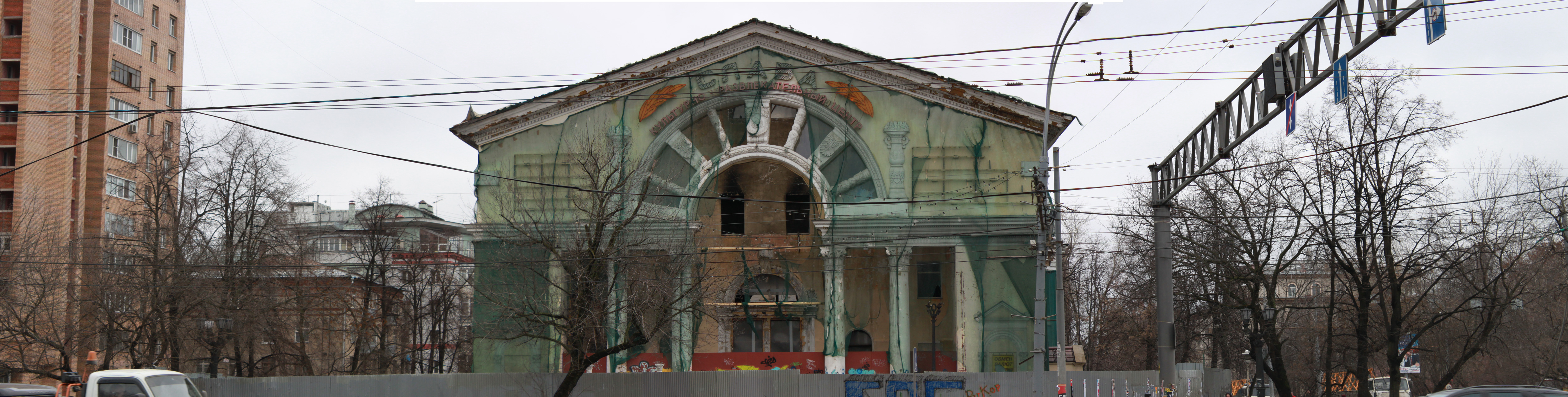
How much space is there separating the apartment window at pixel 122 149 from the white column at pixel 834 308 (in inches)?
1653

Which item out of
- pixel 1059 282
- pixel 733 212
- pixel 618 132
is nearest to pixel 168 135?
pixel 618 132

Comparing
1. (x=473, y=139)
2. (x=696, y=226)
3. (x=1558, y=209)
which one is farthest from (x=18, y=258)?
(x=1558, y=209)

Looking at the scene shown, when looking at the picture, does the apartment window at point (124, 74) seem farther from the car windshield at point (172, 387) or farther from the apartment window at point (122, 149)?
the car windshield at point (172, 387)

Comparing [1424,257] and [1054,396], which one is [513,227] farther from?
[1424,257]

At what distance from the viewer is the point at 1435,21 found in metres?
13.7

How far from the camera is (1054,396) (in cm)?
2992

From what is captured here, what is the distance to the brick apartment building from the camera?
54312mm

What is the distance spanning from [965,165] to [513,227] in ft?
45.6

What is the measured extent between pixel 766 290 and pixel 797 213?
9.44ft

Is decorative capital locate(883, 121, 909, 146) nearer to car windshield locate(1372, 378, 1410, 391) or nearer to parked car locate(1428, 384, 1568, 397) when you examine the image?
parked car locate(1428, 384, 1568, 397)

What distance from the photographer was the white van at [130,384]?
1844 centimetres

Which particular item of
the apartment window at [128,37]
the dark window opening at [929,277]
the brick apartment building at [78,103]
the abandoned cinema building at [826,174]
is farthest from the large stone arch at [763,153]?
the apartment window at [128,37]

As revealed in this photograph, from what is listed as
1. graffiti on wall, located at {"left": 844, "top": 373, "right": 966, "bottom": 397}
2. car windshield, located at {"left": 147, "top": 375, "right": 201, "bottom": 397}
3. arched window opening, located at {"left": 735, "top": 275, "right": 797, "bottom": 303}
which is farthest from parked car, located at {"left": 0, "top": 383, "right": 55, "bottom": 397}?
arched window opening, located at {"left": 735, "top": 275, "right": 797, "bottom": 303}

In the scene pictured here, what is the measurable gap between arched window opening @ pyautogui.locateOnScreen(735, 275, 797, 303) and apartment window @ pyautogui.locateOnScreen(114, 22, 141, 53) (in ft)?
132
